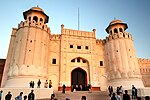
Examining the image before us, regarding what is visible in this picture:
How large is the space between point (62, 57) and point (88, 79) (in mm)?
5228

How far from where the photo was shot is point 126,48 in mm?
22719

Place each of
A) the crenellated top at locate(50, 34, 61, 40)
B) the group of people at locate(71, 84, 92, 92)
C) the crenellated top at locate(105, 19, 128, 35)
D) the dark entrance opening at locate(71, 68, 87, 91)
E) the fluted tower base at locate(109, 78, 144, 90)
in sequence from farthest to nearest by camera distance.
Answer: the crenellated top at locate(105, 19, 128, 35) < the crenellated top at locate(50, 34, 61, 40) < the dark entrance opening at locate(71, 68, 87, 91) < the fluted tower base at locate(109, 78, 144, 90) < the group of people at locate(71, 84, 92, 92)

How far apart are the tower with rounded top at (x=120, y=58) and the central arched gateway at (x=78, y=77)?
3876 millimetres

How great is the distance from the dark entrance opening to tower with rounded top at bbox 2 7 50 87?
4653 millimetres

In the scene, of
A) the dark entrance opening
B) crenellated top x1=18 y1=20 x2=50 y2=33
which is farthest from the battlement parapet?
the dark entrance opening

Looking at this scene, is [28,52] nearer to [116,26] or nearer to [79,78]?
[79,78]

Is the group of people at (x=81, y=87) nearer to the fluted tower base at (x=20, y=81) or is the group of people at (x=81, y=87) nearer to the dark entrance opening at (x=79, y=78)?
the dark entrance opening at (x=79, y=78)

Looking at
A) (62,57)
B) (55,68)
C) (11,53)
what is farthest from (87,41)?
(11,53)

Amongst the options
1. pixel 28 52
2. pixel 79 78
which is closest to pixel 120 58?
pixel 79 78

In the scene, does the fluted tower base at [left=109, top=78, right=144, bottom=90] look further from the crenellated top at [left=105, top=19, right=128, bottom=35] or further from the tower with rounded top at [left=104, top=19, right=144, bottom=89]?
the crenellated top at [left=105, top=19, right=128, bottom=35]

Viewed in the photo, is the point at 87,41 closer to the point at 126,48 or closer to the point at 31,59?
the point at 126,48

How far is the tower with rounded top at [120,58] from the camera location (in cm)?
2086

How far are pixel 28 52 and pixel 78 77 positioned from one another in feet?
27.9

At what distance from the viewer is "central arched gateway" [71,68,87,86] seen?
2172cm
